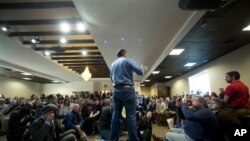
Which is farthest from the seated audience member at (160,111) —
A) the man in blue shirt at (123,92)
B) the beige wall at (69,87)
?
the beige wall at (69,87)

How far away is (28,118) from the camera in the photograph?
192 inches

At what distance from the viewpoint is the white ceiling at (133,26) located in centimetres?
419

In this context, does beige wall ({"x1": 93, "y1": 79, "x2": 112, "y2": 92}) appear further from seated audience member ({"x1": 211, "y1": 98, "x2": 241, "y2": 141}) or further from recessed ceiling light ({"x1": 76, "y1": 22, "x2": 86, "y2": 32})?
seated audience member ({"x1": 211, "y1": 98, "x2": 241, "y2": 141})

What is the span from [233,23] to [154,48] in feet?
9.89

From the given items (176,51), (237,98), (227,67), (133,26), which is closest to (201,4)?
(237,98)

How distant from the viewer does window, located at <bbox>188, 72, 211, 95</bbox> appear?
32.2 feet

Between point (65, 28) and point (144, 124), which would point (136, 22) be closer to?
point (65, 28)

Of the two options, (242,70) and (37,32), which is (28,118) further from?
(242,70)

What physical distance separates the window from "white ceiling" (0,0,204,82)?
303cm

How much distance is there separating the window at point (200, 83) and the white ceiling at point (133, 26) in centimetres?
303

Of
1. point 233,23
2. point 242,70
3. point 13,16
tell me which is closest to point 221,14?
point 233,23

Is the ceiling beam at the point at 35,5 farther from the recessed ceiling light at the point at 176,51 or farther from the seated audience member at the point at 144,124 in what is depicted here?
the recessed ceiling light at the point at 176,51

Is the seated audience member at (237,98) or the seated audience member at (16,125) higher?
the seated audience member at (237,98)

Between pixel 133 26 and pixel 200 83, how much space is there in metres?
6.80
